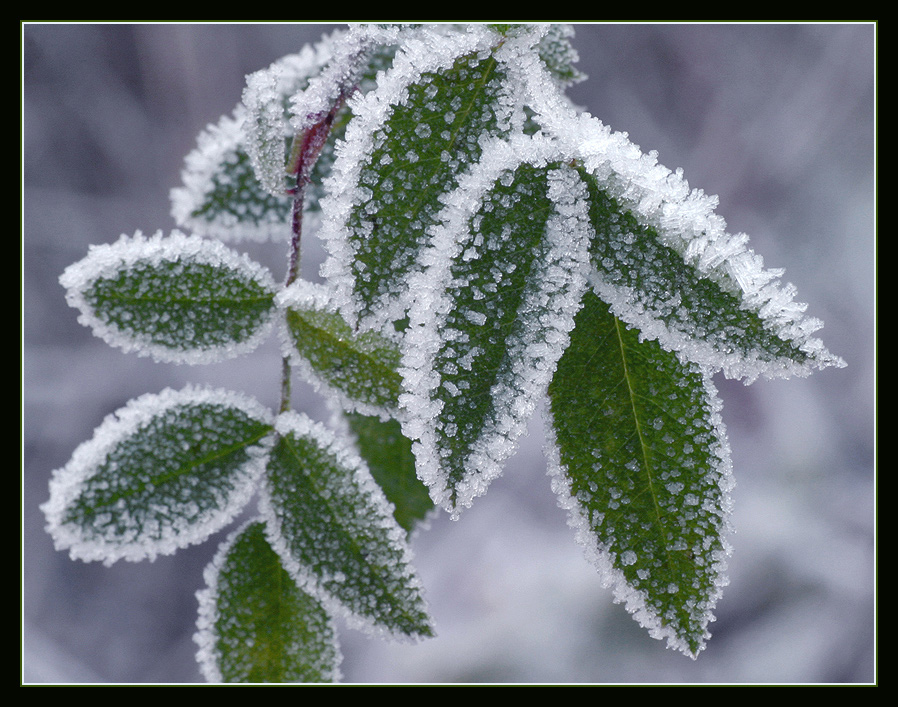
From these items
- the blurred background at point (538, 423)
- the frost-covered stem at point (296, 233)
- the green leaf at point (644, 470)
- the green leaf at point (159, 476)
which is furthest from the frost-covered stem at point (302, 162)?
the blurred background at point (538, 423)

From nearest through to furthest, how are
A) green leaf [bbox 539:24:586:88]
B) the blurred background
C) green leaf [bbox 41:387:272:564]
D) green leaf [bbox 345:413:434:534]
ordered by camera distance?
green leaf [bbox 41:387:272:564]
green leaf [bbox 539:24:586:88]
green leaf [bbox 345:413:434:534]
the blurred background

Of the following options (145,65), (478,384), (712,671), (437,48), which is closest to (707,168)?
(712,671)

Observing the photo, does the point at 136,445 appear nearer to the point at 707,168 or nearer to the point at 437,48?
the point at 437,48

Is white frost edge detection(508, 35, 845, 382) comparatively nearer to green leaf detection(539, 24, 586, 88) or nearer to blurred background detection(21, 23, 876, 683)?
green leaf detection(539, 24, 586, 88)

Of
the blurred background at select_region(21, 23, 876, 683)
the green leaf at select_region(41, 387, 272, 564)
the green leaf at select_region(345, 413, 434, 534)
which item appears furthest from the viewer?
the blurred background at select_region(21, 23, 876, 683)

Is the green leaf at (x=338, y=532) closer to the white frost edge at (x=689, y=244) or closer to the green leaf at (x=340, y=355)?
the green leaf at (x=340, y=355)

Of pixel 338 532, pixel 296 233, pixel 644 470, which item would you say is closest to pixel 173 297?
pixel 296 233

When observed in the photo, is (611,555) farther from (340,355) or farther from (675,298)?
(340,355)

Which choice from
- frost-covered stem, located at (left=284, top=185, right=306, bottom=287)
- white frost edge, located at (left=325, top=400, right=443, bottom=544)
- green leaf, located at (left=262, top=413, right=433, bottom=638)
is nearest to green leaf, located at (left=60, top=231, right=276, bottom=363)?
frost-covered stem, located at (left=284, top=185, right=306, bottom=287)
